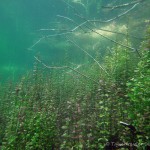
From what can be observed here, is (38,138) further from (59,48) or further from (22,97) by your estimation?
(59,48)

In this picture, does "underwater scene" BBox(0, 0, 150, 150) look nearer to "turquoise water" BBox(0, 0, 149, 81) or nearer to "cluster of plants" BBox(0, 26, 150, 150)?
"cluster of plants" BBox(0, 26, 150, 150)

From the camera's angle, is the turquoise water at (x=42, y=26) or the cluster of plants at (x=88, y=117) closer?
the cluster of plants at (x=88, y=117)

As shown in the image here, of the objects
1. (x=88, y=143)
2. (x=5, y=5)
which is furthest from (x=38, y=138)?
(x=5, y=5)

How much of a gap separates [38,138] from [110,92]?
89.2 inches

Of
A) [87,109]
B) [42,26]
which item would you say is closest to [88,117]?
[87,109]

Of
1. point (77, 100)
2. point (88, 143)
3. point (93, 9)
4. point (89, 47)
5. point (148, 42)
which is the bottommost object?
point (88, 143)

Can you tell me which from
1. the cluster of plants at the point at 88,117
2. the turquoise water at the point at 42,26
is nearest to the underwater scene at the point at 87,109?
the cluster of plants at the point at 88,117

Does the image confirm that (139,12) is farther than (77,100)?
Yes

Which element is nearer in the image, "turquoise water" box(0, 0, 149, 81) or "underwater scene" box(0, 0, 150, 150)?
"underwater scene" box(0, 0, 150, 150)

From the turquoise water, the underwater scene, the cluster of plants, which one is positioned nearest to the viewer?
the underwater scene

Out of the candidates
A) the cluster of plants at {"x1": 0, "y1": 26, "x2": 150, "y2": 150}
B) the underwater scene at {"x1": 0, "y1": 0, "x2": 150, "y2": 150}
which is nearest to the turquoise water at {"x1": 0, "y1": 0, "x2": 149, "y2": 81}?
the underwater scene at {"x1": 0, "y1": 0, "x2": 150, "y2": 150}

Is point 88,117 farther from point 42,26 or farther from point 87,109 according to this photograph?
point 42,26

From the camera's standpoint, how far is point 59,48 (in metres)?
30.1

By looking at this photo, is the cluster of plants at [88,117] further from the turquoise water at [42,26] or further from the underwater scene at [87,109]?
the turquoise water at [42,26]
